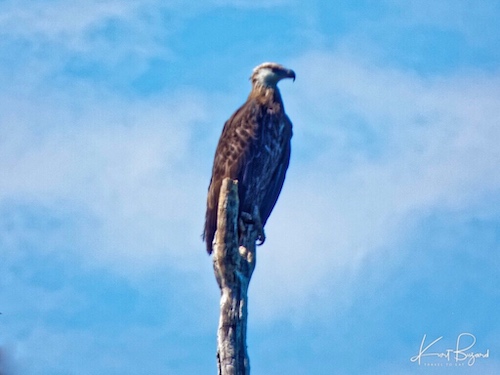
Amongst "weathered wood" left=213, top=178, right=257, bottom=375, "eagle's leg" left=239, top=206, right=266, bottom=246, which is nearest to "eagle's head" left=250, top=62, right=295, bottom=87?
"eagle's leg" left=239, top=206, right=266, bottom=246

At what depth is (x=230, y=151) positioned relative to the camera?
43.7 ft

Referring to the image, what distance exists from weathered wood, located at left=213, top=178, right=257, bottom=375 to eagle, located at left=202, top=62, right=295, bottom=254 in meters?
2.45

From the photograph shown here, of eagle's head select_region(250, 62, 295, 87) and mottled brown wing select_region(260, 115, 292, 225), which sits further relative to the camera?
eagle's head select_region(250, 62, 295, 87)

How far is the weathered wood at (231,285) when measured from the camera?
9938 mm

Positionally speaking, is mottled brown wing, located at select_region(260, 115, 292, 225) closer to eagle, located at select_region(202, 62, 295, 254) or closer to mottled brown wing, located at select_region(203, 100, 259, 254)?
eagle, located at select_region(202, 62, 295, 254)

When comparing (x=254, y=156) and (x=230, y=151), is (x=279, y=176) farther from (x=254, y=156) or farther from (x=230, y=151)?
(x=230, y=151)

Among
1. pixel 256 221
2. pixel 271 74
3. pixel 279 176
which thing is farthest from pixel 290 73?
pixel 256 221

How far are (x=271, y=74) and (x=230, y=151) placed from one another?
1402mm

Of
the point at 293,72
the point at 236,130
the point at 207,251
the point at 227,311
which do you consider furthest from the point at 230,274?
the point at 293,72

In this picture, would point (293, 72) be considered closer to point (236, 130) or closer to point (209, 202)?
point (236, 130)

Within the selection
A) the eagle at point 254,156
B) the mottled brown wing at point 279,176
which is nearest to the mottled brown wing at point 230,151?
the eagle at point 254,156

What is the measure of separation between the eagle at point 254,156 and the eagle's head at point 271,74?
26cm

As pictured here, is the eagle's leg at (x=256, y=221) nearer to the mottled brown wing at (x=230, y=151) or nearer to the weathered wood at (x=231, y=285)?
the mottled brown wing at (x=230, y=151)

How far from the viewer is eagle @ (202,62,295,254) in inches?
516
